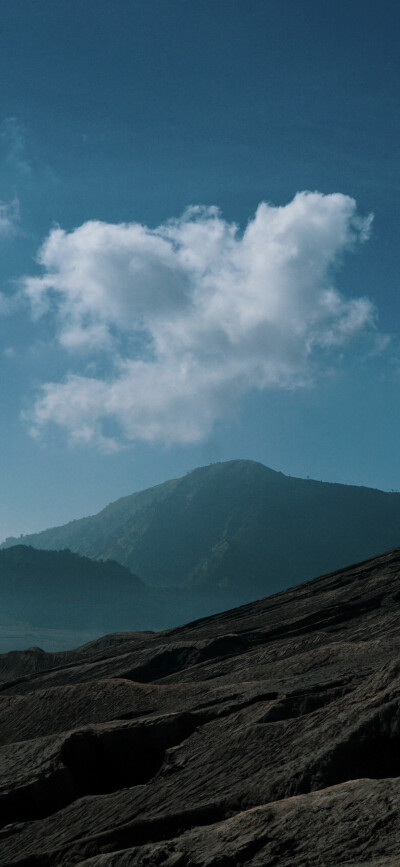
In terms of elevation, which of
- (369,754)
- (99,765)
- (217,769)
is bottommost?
(369,754)

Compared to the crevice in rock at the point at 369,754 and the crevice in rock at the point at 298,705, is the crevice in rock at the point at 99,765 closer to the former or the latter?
the crevice in rock at the point at 298,705

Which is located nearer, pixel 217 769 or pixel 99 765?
pixel 217 769

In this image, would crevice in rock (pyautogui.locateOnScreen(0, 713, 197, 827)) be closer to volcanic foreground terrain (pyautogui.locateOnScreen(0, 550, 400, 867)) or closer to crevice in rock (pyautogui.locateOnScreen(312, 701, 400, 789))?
volcanic foreground terrain (pyautogui.locateOnScreen(0, 550, 400, 867))

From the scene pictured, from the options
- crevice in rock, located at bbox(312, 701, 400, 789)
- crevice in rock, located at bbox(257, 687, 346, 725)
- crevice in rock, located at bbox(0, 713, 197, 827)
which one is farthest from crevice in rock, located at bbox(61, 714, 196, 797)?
crevice in rock, located at bbox(312, 701, 400, 789)

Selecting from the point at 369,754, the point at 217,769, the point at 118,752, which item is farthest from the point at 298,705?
the point at 118,752

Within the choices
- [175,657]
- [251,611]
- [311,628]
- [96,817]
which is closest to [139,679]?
[175,657]

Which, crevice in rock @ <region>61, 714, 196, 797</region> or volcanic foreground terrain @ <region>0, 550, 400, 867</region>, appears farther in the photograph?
crevice in rock @ <region>61, 714, 196, 797</region>

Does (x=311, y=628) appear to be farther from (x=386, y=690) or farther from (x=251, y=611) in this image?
(x=386, y=690)

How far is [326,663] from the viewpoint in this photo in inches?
1588

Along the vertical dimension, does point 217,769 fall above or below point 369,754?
above

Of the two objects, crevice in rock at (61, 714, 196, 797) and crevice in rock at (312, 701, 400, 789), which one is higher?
crevice in rock at (61, 714, 196, 797)

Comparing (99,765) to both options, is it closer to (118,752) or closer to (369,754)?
(118,752)

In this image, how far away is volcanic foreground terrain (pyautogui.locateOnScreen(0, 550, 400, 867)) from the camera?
57.9 ft

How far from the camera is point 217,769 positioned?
25.9 meters
